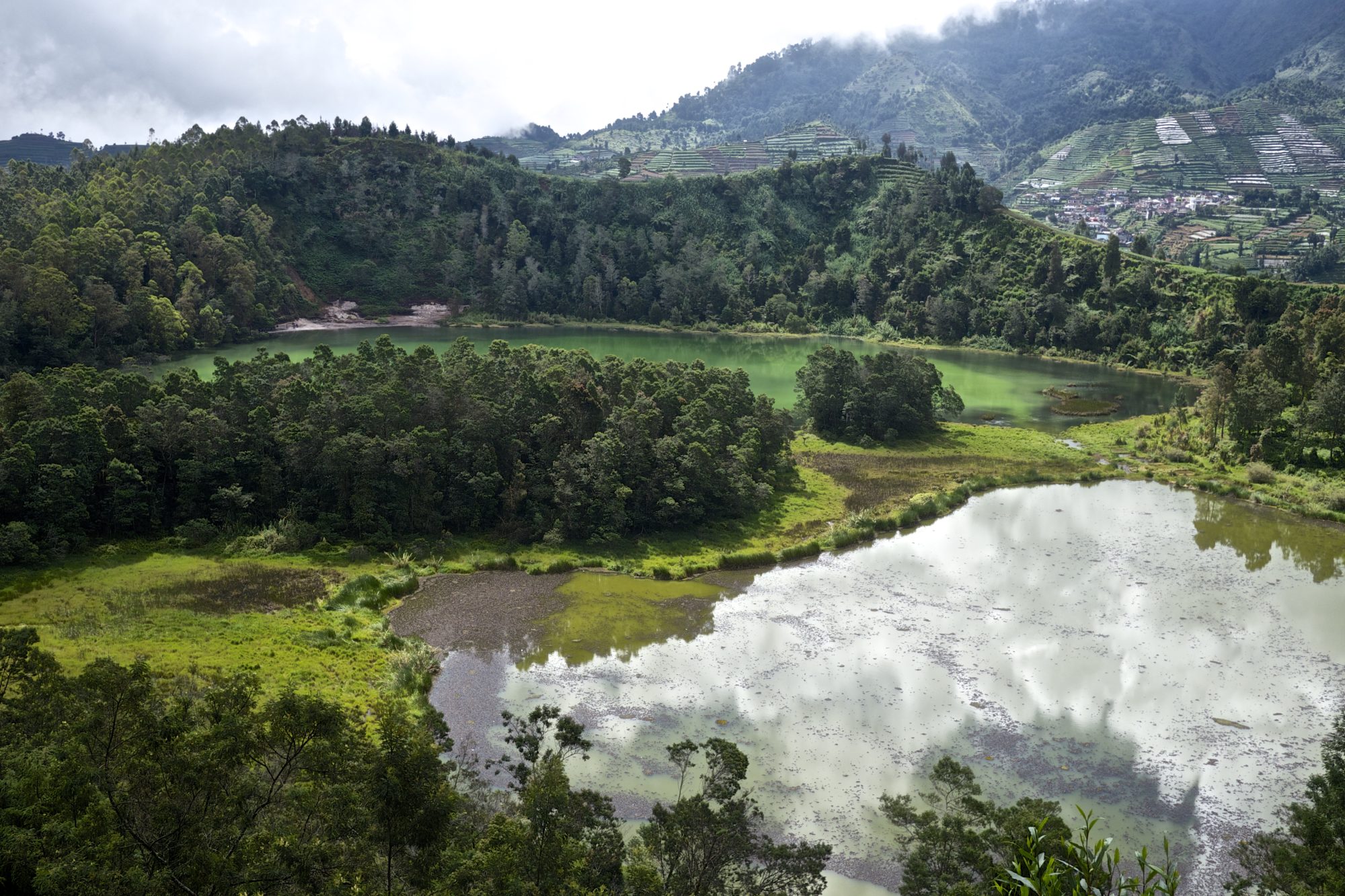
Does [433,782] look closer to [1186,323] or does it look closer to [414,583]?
[414,583]

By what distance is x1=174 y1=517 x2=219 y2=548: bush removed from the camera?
38938 millimetres

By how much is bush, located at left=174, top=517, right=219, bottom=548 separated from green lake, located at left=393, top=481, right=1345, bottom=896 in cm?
1089

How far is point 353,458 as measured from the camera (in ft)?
133

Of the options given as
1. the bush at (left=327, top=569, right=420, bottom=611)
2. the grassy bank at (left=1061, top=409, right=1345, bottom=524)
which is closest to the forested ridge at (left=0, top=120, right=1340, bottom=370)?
the grassy bank at (left=1061, top=409, right=1345, bottom=524)

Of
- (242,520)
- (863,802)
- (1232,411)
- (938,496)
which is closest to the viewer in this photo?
(863,802)

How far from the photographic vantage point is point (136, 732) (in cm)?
1578

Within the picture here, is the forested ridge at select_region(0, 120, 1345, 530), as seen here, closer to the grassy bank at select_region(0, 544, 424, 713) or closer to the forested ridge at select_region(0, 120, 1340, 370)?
the forested ridge at select_region(0, 120, 1340, 370)

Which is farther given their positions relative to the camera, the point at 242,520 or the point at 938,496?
the point at 938,496

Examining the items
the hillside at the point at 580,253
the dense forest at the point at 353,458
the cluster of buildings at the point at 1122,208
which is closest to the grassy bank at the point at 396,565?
the dense forest at the point at 353,458

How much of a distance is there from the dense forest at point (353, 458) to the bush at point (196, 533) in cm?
8

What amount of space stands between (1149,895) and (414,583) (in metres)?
31.7

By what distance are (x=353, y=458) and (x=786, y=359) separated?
6901 cm

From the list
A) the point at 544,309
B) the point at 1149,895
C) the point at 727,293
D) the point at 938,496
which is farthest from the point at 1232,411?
the point at 544,309

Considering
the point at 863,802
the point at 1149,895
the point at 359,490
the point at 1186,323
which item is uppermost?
the point at 1186,323
